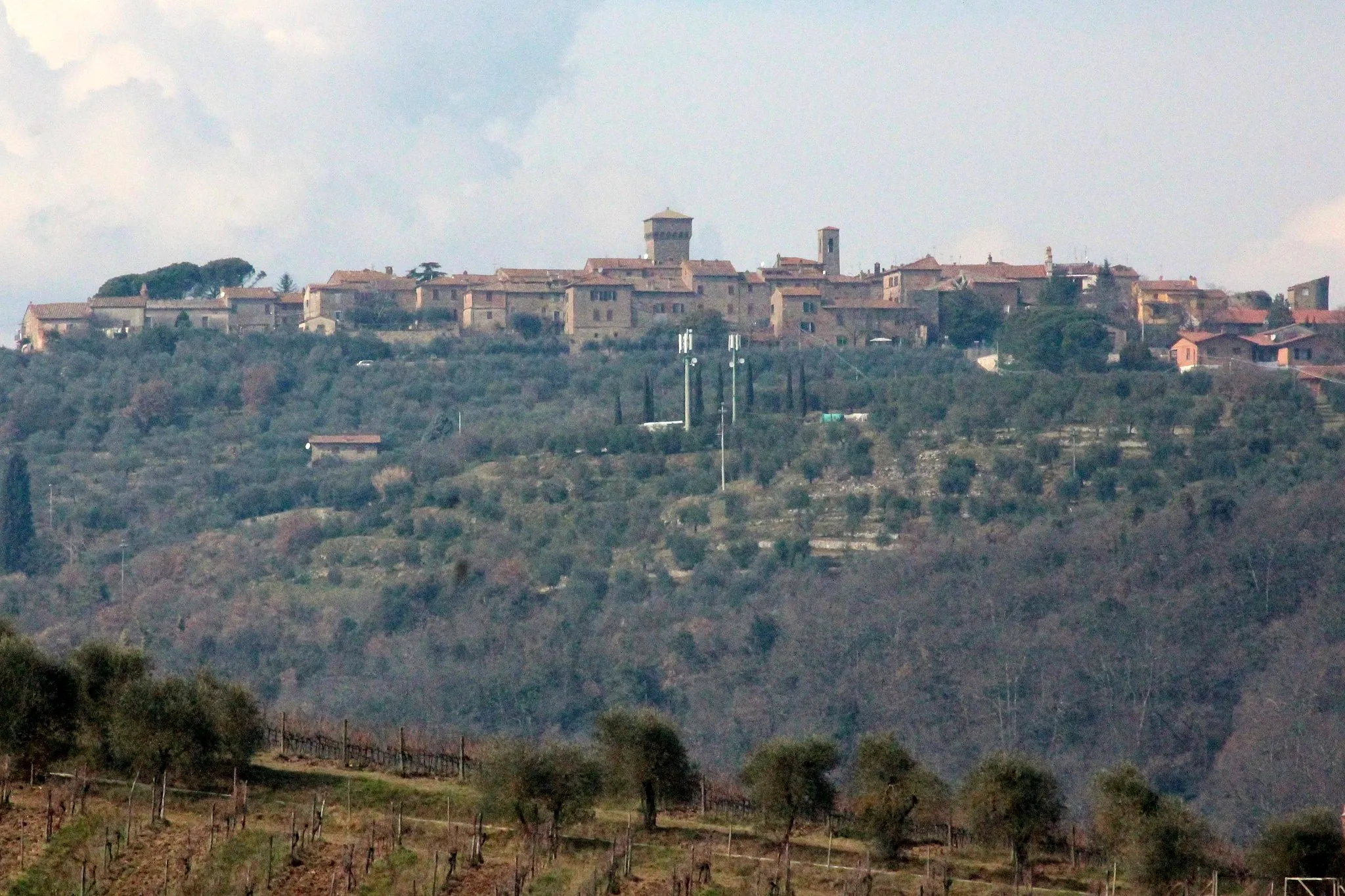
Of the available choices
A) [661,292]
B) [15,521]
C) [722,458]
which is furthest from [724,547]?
[661,292]

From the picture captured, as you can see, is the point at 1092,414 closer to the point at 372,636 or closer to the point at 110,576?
the point at 372,636

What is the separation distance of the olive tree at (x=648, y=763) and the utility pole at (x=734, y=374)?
42007 millimetres

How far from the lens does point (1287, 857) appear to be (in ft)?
76.6

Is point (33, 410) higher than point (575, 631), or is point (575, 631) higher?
point (33, 410)

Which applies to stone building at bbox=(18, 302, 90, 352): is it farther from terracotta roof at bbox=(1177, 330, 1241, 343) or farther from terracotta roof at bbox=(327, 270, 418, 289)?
terracotta roof at bbox=(1177, 330, 1241, 343)

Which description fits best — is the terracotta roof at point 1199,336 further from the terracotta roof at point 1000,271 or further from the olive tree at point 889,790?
the olive tree at point 889,790

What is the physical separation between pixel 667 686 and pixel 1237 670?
12.4 m

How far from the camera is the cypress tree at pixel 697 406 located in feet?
233

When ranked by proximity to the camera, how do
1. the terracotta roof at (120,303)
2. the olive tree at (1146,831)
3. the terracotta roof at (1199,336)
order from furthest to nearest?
the terracotta roof at (120,303)
the terracotta roof at (1199,336)
the olive tree at (1146,831)

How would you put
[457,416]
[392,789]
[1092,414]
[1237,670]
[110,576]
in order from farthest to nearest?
[457,416]
[1092,414]
[110,576]
[1237,670]
[392,789]

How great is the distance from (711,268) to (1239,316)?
17.9 m

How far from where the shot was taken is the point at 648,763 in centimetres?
2592

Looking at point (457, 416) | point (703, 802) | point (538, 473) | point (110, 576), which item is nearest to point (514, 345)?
point (457, 416)


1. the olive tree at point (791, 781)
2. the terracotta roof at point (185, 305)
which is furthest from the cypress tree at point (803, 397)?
the olive tree at point (791, 781)
